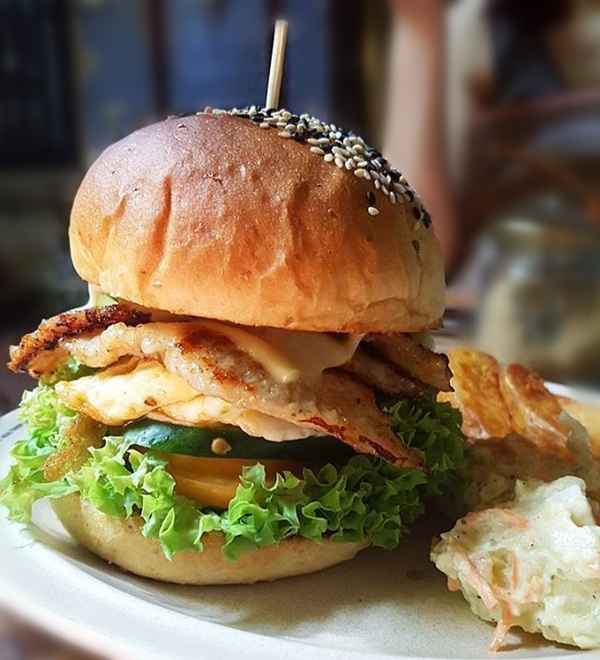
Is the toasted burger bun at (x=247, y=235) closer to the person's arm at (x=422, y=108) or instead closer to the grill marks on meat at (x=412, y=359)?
the grill marks on meat at (x=412, y=359)

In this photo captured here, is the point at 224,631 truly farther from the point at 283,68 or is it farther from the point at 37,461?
the point at 283,68

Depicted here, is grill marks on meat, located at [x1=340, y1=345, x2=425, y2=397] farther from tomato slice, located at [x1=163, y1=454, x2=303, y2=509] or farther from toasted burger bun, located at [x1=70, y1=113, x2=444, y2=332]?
tomato slice, located at [x1=163, y1=454, x2=303, y2=509]

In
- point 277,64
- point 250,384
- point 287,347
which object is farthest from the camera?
point 277,64

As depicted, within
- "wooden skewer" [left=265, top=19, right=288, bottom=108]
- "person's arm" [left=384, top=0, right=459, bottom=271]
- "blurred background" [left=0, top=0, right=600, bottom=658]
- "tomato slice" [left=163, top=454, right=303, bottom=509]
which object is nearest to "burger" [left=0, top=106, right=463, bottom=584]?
"tomato slice" [left=163, top=454, right=303, bottom=509]

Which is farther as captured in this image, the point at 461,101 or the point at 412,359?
the point at 461,101

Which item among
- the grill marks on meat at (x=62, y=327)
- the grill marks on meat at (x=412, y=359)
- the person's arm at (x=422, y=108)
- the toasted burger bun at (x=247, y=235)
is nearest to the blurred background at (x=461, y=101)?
the person's arm at (x=422, y=108)

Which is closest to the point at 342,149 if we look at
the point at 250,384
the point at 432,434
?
the point at 250,384

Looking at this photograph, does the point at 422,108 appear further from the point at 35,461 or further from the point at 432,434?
the point at 35,461
